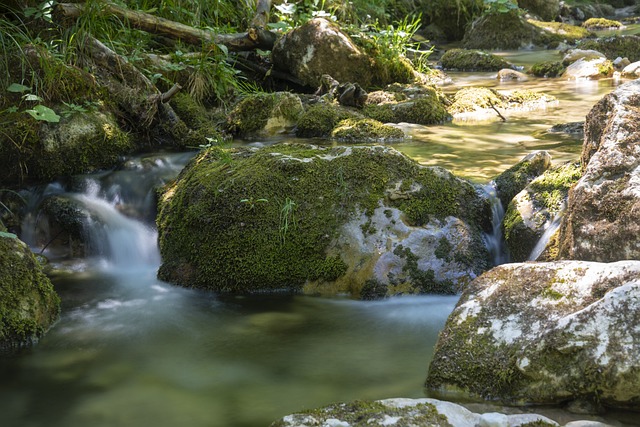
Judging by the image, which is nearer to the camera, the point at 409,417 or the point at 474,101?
the point at 409,417

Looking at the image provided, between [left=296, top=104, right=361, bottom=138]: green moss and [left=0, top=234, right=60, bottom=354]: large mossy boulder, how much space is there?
3848 mm

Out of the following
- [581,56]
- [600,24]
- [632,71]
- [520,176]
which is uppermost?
[600,24]

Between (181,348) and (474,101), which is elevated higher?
(474,101)

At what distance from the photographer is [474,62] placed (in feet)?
42.5

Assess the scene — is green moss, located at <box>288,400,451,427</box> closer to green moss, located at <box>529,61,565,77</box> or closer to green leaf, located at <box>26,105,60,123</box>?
green leaf, located at <box>26,105,60,123</box>

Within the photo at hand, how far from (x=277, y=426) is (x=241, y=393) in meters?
0.74

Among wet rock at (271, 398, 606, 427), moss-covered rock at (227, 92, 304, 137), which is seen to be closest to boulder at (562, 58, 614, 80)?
moss-covered rock at (227, 92, 304, 137)

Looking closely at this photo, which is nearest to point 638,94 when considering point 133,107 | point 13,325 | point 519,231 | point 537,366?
point 519,231

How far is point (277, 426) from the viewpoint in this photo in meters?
2.47

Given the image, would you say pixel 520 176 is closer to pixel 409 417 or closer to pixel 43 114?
pixel 409 417

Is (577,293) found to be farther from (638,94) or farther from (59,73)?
(59,73)

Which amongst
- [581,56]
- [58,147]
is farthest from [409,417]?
[581,56]

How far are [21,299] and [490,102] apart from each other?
6469 mm

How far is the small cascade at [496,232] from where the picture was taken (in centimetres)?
443
